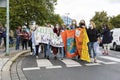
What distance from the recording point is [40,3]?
2522 inches

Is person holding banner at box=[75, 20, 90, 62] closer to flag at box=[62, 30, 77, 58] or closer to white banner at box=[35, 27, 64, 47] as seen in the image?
flag at box=[62, 30, 77, 58]

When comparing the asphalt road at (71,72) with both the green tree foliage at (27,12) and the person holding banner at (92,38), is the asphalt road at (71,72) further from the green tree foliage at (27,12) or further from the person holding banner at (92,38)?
the green tree foliage at (27,12)

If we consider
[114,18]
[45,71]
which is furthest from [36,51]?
[114,18]

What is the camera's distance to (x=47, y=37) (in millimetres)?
16766

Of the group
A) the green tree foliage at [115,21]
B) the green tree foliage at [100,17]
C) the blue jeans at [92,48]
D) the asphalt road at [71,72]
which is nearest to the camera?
the asphalt road at [71,72]

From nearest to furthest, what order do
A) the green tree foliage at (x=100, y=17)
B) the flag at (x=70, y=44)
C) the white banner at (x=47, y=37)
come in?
the flag at (x=70, y=44) < the white banner at (x=47, y=37) < the green tree foliage at (x=100, y=17)

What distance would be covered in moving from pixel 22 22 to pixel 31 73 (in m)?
49.2

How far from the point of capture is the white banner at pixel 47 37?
16.5 m

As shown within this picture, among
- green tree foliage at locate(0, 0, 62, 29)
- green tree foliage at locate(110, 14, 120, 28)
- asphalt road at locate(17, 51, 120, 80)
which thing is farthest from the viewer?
green tree foliage at locate(110, 14, 120, 28)

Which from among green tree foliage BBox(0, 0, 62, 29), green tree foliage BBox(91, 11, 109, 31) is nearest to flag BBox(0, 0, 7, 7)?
green tree foliage BBox(0, 0, 62, 29)

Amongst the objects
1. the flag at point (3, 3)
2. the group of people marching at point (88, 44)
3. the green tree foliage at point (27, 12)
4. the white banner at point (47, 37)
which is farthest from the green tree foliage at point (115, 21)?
the flag at point (3, 3)

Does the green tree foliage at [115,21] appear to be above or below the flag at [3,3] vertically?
above

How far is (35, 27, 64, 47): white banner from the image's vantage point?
16.5 metres

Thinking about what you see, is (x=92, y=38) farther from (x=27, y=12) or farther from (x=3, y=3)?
(x=27, y=12)
